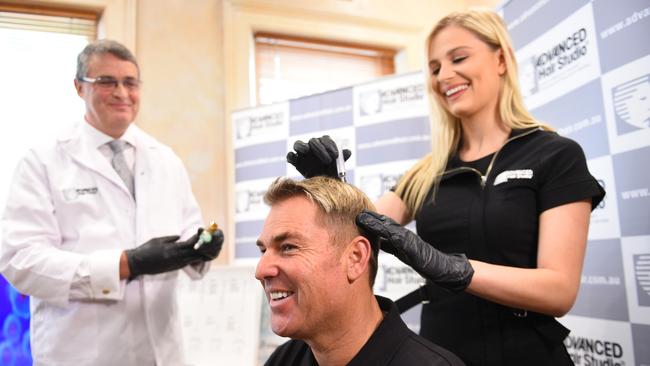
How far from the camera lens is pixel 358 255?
1260 mm

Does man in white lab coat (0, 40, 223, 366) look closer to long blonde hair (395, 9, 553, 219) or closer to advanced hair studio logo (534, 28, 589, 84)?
long blonde hair (395, 9, 553, 219)

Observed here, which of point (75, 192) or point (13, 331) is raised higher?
point (75, 192)

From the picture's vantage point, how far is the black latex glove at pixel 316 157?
1352 mm

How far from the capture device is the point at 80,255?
6.06 ft

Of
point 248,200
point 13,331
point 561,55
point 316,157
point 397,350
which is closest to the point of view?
point 397,350

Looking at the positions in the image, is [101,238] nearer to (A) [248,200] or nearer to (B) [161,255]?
(B) [161,255]

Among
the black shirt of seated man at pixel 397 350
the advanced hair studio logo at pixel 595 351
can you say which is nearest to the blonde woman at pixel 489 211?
the black shirt of seated man at pixel 397 350

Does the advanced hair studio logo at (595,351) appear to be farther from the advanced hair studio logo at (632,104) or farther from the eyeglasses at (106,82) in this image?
the eyeglasses at (106,82)

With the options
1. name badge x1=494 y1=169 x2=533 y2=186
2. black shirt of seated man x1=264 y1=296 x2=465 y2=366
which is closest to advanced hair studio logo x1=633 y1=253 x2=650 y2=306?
name badge x1=494 y1=169 x2=533 y2=186

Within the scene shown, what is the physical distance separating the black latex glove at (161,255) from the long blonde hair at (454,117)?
758mm

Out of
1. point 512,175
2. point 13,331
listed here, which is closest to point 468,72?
point 512,175

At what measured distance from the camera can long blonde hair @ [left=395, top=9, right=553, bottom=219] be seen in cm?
157

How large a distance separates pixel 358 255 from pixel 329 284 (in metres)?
0.10

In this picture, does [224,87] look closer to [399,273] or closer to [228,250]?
[228,250]
